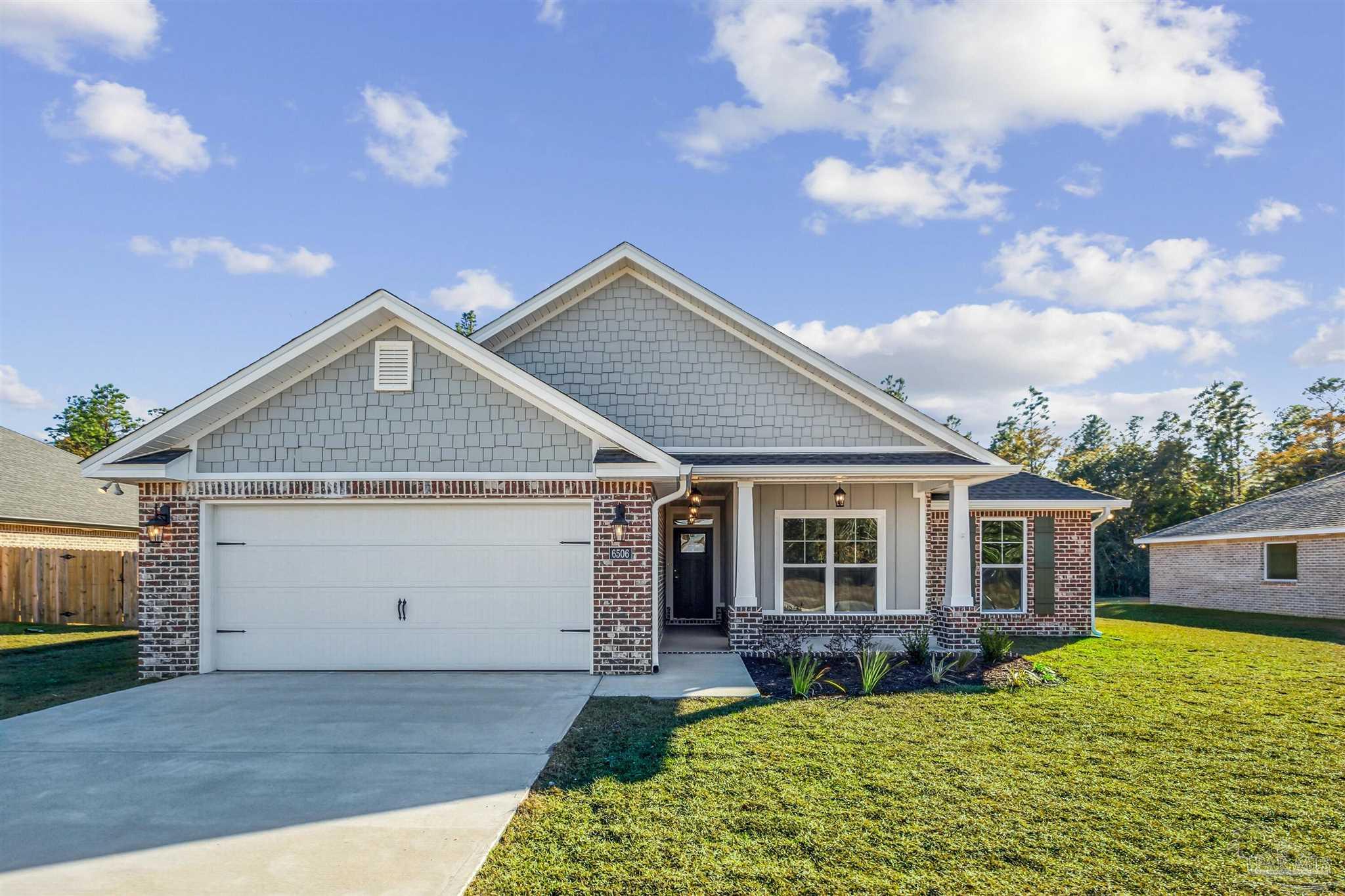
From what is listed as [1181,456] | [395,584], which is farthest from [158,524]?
[1181,456]

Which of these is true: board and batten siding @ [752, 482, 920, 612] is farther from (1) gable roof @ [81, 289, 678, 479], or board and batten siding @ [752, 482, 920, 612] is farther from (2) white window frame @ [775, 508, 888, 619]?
(1) gable roof @ [81, 289, 678, 479]

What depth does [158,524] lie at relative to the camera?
30.2ft

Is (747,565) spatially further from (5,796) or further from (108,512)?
(108,512)

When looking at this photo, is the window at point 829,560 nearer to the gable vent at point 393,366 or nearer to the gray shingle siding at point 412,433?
the gray shingle siding at point 412,433

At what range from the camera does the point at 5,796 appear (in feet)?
16.7

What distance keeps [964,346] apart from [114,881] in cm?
3705

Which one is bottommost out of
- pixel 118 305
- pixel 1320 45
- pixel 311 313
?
pixel 311 313

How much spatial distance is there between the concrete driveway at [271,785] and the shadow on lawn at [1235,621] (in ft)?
49.3

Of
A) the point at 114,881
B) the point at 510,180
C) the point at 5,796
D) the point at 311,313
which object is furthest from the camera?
the point at 510,180

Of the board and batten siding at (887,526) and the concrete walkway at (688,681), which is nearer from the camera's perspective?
the concrete walkway at (688,681)

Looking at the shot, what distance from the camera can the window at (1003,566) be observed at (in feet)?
45.9

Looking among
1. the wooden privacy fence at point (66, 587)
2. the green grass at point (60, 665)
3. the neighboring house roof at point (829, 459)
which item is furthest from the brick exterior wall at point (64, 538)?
the neighboring house roof at point (829, 459)

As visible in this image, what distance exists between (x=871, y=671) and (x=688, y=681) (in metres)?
2.10

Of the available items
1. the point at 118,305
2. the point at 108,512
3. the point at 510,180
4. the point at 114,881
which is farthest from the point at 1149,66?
the point at 108,512
